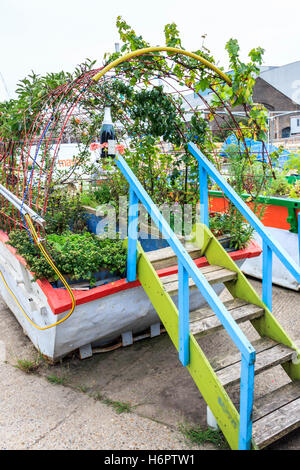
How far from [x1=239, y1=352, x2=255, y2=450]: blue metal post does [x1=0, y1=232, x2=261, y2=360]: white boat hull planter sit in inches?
47.9

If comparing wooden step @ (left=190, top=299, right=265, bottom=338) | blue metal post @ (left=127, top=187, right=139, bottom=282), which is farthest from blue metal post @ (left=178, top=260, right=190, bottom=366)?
blue metal post @ (left=127, top=187, right=139, bottom=282)

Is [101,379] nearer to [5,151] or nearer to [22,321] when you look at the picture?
[22,321]

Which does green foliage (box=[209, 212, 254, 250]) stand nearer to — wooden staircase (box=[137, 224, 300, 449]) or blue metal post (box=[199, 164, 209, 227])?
blue metal post (box=[199, 164, 209, 227])

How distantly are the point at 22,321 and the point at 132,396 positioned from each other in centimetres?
160

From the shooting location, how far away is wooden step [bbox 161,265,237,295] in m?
2.63

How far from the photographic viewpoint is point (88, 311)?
2.73 meters

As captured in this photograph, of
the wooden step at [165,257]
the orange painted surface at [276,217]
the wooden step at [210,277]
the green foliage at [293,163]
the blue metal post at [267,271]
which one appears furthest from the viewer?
the green foliage at [293,163]

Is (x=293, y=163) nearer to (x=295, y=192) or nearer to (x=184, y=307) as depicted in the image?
(x=295, y=192)

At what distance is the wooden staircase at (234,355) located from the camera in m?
1.99

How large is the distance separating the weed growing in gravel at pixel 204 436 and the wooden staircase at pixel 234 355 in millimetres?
245

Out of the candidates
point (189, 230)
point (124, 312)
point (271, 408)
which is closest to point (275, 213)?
point (189, 230)

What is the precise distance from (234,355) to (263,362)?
19cm

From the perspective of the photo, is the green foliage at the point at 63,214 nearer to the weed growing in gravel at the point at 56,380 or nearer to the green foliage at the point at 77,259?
the green foliage at the point at 77,259

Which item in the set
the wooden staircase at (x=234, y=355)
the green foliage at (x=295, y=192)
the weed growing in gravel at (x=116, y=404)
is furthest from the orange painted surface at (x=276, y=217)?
the weed growing in gravel at (x=116, y=404)
